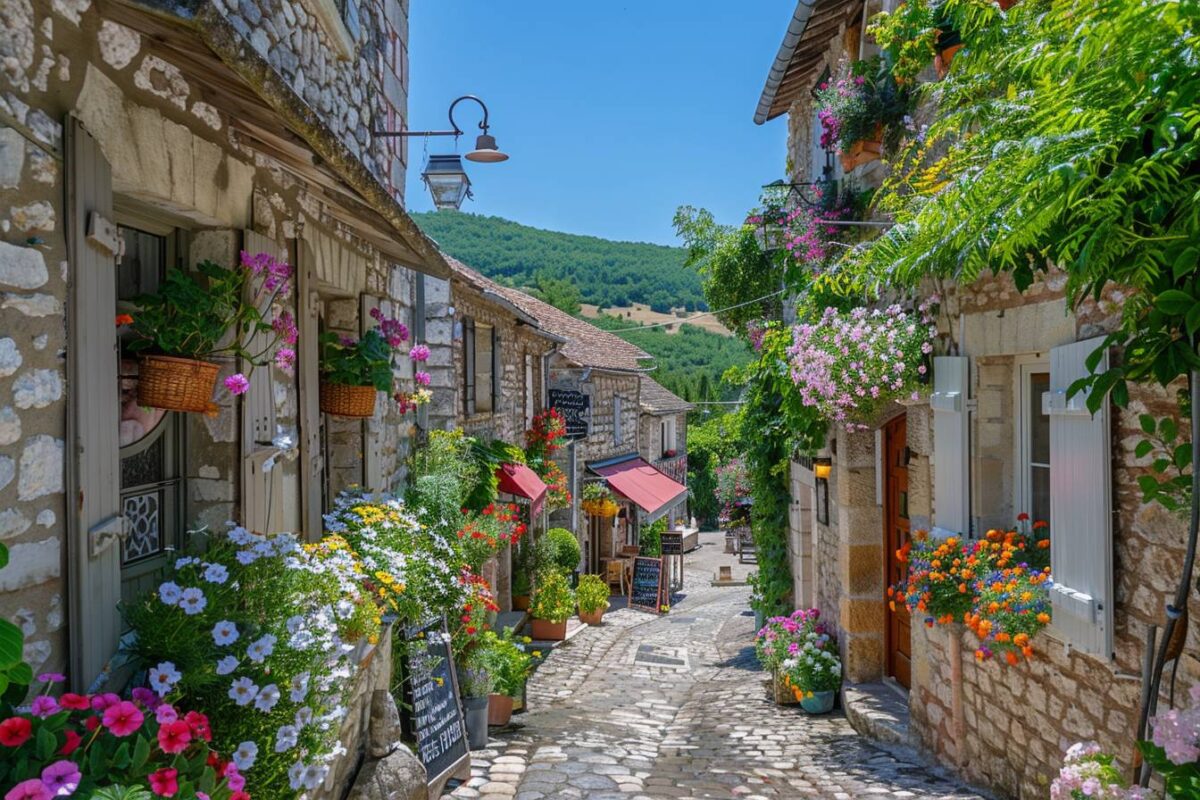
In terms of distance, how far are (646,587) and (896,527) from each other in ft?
32.8

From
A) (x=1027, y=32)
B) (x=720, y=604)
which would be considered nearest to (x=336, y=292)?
(x=1027, y=32)

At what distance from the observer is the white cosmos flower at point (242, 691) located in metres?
2.57

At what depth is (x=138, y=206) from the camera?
126 inches

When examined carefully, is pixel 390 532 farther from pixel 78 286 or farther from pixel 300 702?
pixel 78 286

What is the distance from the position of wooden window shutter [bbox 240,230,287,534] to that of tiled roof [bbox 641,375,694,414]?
772 inches

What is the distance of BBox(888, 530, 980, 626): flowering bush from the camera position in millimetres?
4973

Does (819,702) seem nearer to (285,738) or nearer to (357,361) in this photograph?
(357,361)

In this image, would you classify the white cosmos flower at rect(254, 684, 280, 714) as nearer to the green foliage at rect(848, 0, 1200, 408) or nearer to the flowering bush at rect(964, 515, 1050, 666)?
the green foliage at rect(848, 0, 1200, 408)

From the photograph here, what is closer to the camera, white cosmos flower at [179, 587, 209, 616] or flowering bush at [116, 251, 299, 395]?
white cosmos flower at [179, 587, 209, 616]

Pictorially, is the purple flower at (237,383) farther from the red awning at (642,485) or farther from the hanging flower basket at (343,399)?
the red awning at (642,485)

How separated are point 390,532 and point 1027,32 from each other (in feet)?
12.9

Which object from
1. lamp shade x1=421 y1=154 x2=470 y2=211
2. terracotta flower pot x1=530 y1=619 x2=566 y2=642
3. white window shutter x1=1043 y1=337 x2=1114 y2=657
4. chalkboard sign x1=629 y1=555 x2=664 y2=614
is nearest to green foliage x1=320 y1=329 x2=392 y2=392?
lamp shade x1=421 y1=154 x2=470 y2=211

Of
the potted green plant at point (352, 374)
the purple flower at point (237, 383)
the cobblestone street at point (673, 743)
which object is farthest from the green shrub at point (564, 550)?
the purple flower at point (237, 383)

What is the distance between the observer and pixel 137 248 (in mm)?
3383
